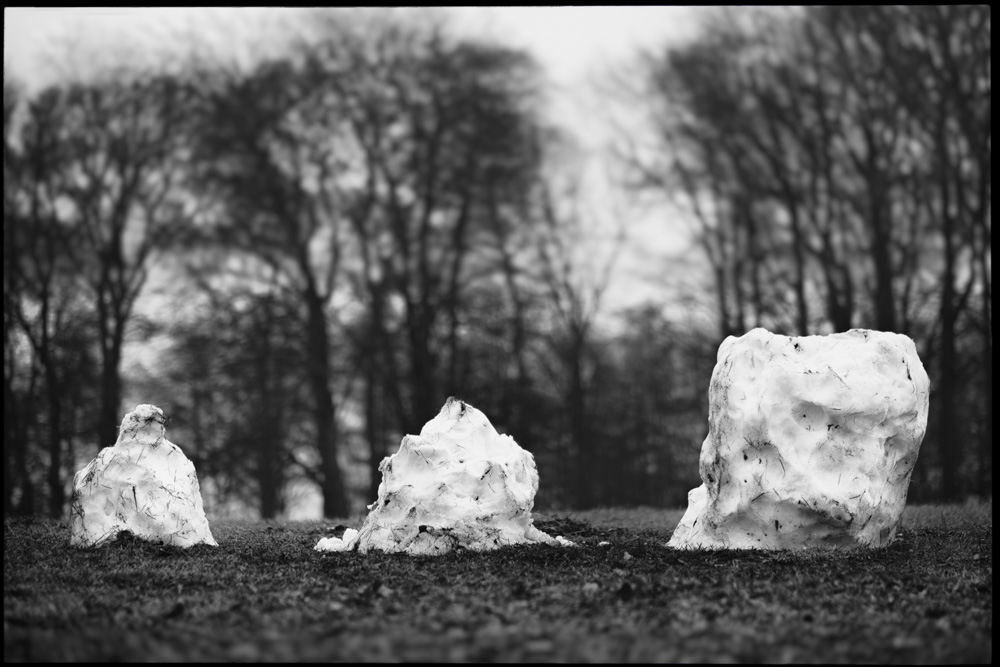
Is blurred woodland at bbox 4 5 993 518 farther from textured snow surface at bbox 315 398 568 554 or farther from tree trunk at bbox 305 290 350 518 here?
textured snow surface at bbox 315 398 568 554

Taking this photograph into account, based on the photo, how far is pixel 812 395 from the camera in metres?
11.2

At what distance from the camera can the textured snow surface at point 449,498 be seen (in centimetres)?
1136

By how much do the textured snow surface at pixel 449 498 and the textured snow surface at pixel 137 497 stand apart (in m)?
1.66

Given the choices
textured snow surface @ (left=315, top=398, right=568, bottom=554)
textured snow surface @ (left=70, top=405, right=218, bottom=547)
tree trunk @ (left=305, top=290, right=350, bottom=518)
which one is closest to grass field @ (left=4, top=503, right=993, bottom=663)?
textured snow surface @ (left=70, top=405, right=218, bottom=547)

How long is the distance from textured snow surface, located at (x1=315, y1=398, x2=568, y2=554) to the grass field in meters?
0.43

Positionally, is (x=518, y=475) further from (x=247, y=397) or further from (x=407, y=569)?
(x=247, y=397)

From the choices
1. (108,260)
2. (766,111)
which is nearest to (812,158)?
(766,111)

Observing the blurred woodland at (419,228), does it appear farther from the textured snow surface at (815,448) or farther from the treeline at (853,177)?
the textured snow surface at (815,448)

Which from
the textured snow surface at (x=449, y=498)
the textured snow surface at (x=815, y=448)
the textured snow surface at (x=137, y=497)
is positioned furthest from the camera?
the textured snow surface at (x=137, y=497)

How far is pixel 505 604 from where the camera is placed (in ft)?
26.4

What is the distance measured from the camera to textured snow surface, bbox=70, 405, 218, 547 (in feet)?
38.8

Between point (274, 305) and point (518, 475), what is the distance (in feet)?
45.2

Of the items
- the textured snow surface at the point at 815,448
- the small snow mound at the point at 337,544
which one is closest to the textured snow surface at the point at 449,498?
the small snow mound at the point at 337,544

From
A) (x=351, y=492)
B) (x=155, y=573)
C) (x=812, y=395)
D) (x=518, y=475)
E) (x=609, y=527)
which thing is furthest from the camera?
(x=351, y=492)
